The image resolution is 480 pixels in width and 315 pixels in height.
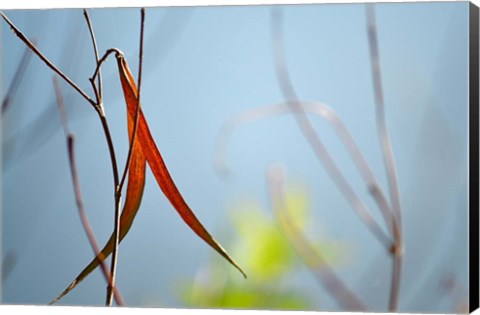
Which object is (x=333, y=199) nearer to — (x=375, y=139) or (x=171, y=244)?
(x=375, y=139)

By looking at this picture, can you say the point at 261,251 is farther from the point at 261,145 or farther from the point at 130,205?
the point at 261,145

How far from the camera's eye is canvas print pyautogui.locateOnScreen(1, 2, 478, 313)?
2465mm

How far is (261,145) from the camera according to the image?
2604 millimetres

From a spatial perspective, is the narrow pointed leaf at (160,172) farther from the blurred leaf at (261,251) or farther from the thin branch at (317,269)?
the thin branch at (317,269)

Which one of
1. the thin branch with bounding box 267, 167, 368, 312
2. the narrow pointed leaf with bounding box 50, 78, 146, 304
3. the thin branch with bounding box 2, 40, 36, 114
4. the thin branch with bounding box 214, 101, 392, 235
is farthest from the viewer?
the thin branch with bounding box 2, 40, 36, 114

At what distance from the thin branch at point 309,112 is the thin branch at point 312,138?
27 millimetres

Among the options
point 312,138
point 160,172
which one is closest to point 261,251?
point 160,172

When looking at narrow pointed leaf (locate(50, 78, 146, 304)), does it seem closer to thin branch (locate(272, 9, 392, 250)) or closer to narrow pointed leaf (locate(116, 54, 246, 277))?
narrow pointed leaf (locate(116, 54, 246, 277))

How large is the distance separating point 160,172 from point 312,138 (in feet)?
3.81

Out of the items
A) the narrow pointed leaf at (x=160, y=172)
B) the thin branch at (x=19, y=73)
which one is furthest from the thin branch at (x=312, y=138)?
the narrow pointed leaf at (x=160, y=172)

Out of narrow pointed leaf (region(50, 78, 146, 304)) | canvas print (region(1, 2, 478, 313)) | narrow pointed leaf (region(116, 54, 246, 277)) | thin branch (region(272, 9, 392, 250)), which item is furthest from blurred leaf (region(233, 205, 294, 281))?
thin branch (region(272, 9, 392, 250))

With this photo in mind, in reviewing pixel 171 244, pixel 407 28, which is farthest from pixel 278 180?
pixel 407 28

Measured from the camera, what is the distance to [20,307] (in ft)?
9.18

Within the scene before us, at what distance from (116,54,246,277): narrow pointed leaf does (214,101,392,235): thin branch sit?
1083 millimetres
